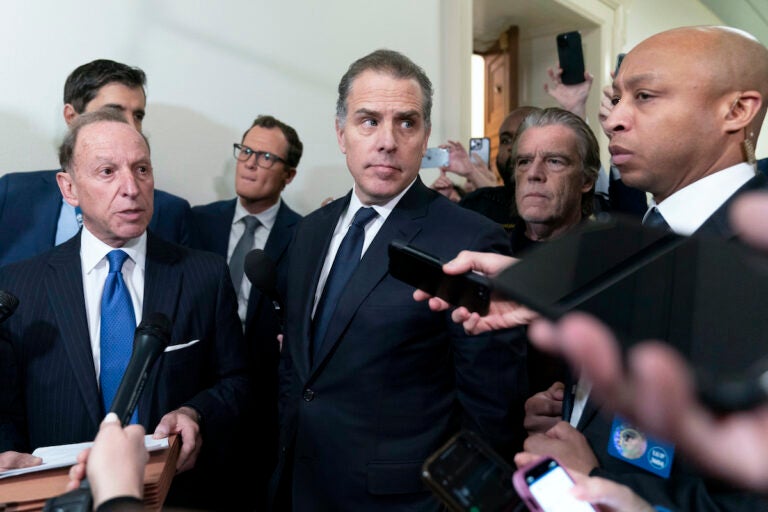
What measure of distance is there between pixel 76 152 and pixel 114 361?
544mm

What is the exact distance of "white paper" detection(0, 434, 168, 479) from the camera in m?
0.94

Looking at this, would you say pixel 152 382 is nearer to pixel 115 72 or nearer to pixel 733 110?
pixel 115 72

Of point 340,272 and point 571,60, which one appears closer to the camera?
point 340,272

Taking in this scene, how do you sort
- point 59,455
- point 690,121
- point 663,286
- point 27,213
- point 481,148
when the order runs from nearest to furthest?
point 663,286 → point 59,455 → point 690,121 → point 27,213 → point 481,148

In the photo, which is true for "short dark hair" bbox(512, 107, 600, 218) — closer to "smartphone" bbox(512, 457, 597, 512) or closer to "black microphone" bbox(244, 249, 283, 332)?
"black microphone" bbox(244, 249, 283, 332)

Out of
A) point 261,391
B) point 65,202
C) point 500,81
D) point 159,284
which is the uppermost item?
point 500,81

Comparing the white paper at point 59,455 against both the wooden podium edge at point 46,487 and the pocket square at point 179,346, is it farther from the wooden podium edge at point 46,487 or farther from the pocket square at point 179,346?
the pocket square at point 179,346

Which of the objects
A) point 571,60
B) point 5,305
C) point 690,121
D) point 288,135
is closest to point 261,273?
point 5,305

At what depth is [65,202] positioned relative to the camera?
1939 millimetres

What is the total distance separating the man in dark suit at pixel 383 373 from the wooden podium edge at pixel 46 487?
17.2 inches

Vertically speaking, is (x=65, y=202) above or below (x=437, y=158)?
below

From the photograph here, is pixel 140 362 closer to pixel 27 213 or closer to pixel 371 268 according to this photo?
pixel 371 268

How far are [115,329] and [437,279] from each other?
2.78 feet

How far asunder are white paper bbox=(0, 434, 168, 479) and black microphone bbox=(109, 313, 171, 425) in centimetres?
20
